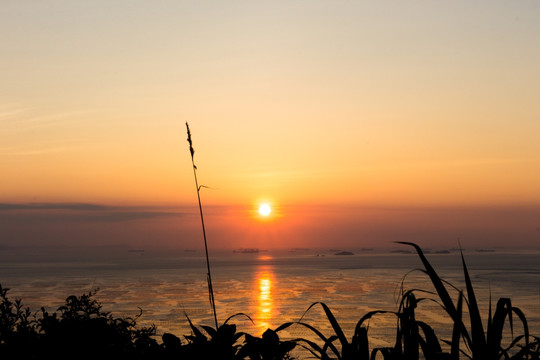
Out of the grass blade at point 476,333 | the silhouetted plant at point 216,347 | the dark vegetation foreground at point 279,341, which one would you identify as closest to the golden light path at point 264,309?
the dark vegetation foreground at point 279,341

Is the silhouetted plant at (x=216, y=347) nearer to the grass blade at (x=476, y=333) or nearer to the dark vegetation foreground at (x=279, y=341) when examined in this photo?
the dark vegetation foreground at (x=279, y=341)

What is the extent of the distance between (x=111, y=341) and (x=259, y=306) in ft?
185

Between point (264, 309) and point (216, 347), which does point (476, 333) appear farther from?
point (264, 309)

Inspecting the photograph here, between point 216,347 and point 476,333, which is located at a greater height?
point 476,333

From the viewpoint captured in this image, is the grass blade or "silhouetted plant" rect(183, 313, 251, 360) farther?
"silhouetted plant" rect(183, 313, 251, 360)

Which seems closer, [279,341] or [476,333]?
[476,333]

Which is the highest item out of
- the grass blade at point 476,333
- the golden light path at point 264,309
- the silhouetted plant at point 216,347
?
the grass blade at point 476,333

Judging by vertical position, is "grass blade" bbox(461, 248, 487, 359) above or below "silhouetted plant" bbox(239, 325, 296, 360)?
above

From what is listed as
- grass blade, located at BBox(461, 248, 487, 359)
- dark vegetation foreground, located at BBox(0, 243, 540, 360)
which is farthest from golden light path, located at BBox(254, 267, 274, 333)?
grass blade, located at BBox(461, 248, 487, 359)

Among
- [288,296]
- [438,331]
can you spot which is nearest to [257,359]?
[438,331]

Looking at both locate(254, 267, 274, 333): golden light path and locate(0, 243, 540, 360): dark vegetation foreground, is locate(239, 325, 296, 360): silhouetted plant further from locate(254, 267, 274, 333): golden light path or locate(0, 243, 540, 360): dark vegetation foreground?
locate(254, 267, 274, 333): golden light path

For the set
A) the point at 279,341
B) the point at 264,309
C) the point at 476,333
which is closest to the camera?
the point at 476,333

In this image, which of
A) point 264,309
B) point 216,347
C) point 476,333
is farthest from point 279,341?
point 264,309

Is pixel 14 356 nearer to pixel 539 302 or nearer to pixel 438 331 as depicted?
pixel 438 331
